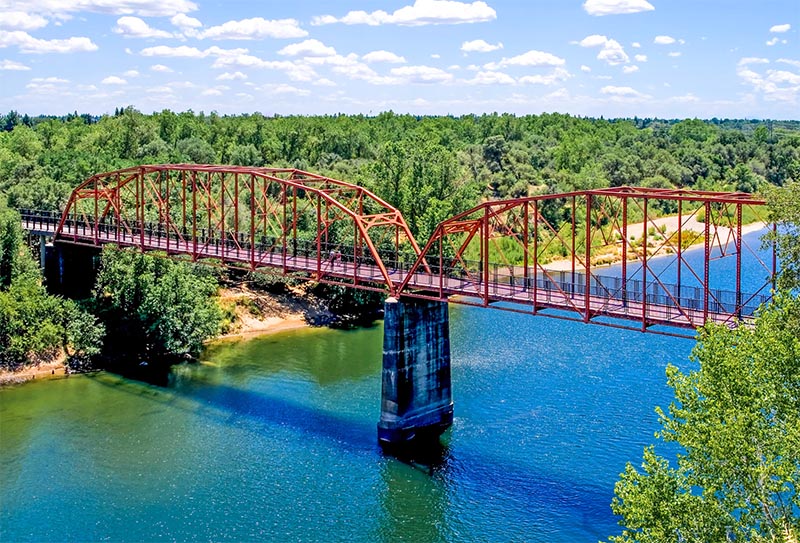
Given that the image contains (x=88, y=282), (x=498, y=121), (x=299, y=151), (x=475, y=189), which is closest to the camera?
(x=88, y=282)

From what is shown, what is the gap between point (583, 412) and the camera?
51219mm

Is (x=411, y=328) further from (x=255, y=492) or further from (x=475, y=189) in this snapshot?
(x=475, y=189)

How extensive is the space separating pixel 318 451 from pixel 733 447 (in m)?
27.0

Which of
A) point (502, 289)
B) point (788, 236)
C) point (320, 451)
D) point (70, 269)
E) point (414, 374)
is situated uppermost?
point (788, 236)

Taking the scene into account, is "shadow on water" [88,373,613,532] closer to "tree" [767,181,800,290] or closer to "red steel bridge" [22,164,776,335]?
"red steel bridge" [22,164,776,335]

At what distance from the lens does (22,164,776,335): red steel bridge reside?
42.7 metres

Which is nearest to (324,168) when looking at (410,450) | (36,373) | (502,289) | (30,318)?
(30,318)

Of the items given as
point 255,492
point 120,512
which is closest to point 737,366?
point 255,492

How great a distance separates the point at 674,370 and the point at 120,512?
83.8 feet

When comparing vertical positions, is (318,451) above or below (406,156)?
below

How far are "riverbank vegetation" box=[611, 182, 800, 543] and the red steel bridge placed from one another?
691 centimetres

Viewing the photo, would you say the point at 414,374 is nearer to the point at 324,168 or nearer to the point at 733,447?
the point at 733,447

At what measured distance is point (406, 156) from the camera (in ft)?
294

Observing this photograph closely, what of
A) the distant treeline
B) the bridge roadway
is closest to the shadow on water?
the bridge roadway
